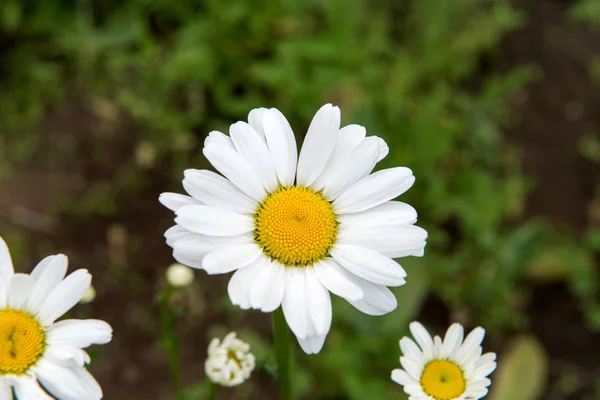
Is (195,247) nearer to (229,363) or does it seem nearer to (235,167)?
(235,167)

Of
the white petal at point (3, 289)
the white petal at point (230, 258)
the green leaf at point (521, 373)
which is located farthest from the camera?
the green leaf at point (521, 373)

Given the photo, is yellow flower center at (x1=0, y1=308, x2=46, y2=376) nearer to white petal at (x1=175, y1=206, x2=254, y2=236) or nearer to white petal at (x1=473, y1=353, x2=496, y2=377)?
white petal at (x1=175, y1=206, x2=254, y2=236)

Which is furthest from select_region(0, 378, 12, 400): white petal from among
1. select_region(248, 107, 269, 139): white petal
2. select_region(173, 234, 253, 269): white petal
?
select_region(248, 107, 269, 139): white petal

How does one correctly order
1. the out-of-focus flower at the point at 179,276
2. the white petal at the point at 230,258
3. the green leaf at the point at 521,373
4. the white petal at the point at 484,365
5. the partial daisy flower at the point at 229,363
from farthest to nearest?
the green leaf at the point at 521,373
the out-of-focus flower at the point at 179,276
the partial daisy flower at the point at 229,363
the white petal at the point at 484,365
the white petal at the point at 230,258

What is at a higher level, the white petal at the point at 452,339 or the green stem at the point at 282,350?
the white petal at the point at 452,339

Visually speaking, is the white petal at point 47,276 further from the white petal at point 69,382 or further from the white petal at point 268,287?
the white petal at point 268,287

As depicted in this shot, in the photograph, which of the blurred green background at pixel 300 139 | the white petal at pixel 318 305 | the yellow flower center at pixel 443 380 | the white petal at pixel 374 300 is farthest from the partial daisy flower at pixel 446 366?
the blurred green background at pixel 300 139

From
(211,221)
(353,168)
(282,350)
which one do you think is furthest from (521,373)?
(211,221)
